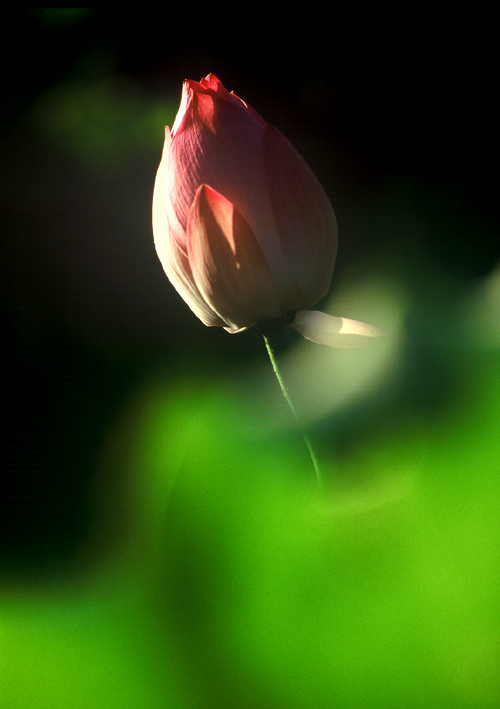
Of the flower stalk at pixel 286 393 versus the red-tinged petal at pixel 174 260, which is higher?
the red-tinged petal at pixel 174 260

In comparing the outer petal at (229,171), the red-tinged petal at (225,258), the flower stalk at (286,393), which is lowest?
the flower stalk at (286,393)

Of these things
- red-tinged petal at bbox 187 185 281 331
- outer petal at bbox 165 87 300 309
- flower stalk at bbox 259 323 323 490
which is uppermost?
outer petal at bbox 165 87 300 309

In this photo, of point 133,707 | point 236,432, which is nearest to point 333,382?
point 236,432

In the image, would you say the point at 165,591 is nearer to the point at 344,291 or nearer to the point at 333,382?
the point at 333,382

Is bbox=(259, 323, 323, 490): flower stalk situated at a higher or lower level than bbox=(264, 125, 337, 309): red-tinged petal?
lower

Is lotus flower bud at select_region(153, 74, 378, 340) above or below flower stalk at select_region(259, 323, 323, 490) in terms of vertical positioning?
above
